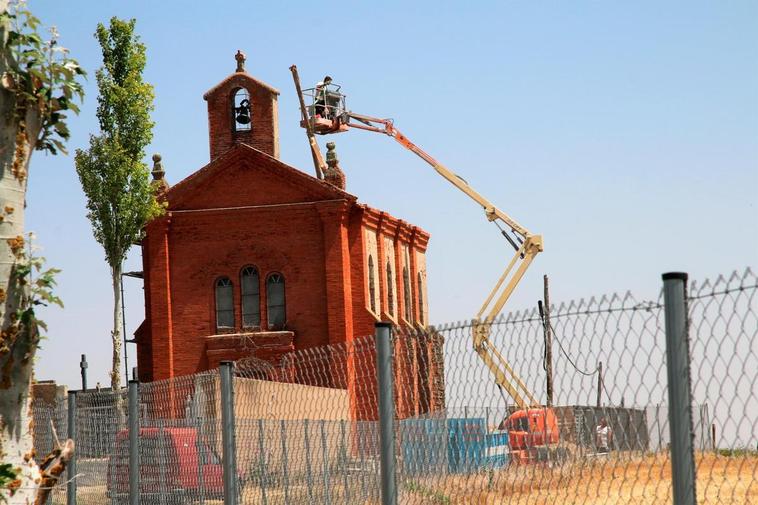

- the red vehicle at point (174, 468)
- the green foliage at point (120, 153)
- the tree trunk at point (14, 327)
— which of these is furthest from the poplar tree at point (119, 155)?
the tree trunk at point (14, 327)

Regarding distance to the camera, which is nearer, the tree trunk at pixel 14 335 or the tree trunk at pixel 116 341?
the tree trunk at pixel 14 335

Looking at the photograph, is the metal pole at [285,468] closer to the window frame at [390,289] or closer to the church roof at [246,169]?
the church roof at [246,169]

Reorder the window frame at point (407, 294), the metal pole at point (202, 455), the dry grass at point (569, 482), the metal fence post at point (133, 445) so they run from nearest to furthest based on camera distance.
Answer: the dry grass at point (569, 482), the metal pole at point (202, 455), the metal fence post at point (133, 445), the window frame at point (407, 294)

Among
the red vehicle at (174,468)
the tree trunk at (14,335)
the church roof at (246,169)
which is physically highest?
the church roof at (246,169)

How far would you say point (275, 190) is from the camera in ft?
117

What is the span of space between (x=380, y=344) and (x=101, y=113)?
30.8 meters

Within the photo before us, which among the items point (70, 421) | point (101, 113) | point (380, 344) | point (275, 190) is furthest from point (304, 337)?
point (380, 344)

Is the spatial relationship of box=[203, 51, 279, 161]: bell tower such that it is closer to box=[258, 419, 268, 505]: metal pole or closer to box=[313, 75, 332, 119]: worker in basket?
box=[313, 75, 332, 119]: worker in basket

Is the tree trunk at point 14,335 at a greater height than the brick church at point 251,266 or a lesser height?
lesser

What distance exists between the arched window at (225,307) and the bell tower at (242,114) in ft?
15.5

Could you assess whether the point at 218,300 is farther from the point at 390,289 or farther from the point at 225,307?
the point at 390,289

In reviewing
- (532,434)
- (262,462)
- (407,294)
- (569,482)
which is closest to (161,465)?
(262,462)

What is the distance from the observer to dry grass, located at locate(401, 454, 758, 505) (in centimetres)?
496

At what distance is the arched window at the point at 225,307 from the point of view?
35625 millimetres
